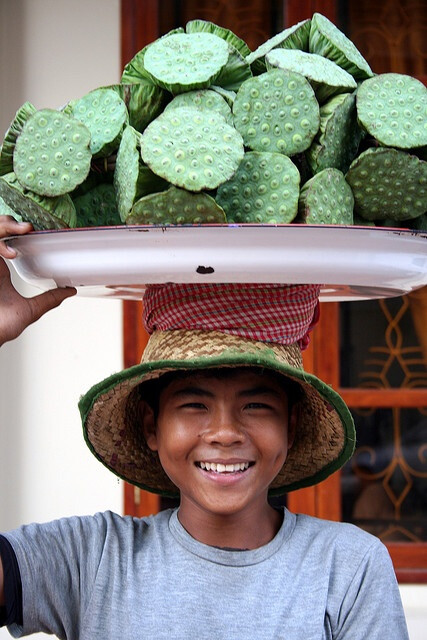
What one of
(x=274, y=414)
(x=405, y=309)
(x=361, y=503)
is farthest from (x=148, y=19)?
(x=274, y=414)

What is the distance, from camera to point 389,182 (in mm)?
1249

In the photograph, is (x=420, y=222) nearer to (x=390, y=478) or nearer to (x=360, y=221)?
(x=360, y=221)

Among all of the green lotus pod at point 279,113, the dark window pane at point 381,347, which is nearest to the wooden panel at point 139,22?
Answer: the dark window pane at point 381,347

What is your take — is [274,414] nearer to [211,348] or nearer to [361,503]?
[211,348]

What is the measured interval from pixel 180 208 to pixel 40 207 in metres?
0.19

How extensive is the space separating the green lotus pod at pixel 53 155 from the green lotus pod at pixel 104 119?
0.03 meters

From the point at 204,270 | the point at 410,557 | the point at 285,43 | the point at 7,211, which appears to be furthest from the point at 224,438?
the point at 410,557

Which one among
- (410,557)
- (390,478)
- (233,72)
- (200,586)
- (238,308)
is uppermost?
(233,72)

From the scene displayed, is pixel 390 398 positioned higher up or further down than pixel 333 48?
further down

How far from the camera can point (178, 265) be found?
1.16 metres

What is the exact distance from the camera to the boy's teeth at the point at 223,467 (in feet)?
4.72

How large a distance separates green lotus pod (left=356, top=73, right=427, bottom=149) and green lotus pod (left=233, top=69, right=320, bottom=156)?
7 centimetres

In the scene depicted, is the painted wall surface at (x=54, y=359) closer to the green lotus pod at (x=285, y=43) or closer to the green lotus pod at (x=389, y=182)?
the green lotus pod at (x=285, y=43)

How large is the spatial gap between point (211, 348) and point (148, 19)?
208 cm
